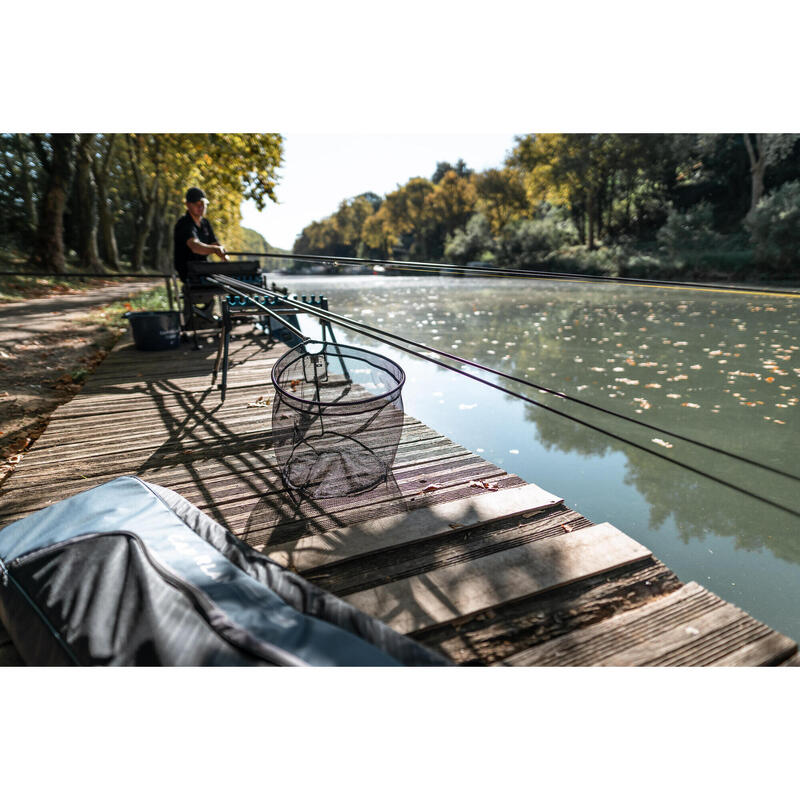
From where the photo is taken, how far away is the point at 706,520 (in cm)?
328

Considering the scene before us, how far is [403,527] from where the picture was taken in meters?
2.19

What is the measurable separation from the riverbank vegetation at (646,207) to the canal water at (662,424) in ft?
35.2

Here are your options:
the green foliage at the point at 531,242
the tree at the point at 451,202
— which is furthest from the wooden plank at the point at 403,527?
the tree at the point at 451,202

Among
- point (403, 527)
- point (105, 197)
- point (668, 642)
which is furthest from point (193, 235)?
point (105, 197)

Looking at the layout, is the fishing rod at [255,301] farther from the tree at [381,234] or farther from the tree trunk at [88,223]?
the tree at [381,234]

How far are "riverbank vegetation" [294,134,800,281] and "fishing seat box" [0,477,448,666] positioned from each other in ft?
74.2

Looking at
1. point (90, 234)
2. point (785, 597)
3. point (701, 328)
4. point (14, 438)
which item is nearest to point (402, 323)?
point (701, 328)

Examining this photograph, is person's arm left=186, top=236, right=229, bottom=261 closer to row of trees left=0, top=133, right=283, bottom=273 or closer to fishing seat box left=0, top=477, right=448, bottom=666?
fishing seat box left=0, top=477, right=448, bottom=666

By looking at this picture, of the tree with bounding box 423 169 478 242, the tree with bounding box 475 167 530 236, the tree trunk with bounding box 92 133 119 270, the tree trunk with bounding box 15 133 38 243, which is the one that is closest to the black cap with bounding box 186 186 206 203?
the tree trunk with bounding box 92 133 119 270

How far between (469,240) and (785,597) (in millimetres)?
42469

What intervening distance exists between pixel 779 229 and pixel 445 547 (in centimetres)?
2206

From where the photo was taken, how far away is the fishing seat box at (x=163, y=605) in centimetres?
130

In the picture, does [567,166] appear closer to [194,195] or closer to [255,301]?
[194,195]

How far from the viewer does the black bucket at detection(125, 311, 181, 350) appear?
5.97m
